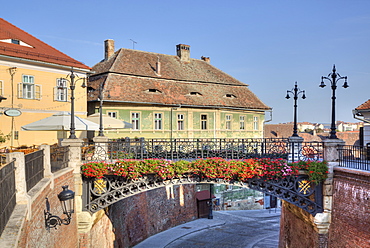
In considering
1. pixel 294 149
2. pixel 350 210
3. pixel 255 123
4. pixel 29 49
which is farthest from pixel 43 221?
pixel 255 123

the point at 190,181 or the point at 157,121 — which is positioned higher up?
the point at 157,121

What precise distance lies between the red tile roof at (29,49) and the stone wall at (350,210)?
1697 centimetres

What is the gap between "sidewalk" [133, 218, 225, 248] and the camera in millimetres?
24056

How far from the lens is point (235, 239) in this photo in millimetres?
26609

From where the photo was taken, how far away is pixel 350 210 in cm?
1291

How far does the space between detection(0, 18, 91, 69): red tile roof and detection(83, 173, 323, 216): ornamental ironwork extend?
10.5m

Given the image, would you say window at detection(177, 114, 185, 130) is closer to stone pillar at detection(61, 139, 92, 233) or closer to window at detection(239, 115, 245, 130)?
window at detection(239, 115, 245, 130)

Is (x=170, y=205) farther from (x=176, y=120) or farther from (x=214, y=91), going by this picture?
(x=214, y=91)

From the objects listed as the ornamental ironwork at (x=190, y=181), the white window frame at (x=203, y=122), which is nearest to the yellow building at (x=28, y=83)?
the ornamental ironwork at (x=190, y=181)

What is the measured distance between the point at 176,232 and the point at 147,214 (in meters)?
3.14

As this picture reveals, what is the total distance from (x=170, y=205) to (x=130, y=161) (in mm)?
15823

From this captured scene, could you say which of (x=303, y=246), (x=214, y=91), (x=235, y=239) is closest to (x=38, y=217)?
(x=303, y=246)

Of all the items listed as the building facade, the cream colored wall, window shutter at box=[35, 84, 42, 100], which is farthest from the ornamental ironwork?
the building facade

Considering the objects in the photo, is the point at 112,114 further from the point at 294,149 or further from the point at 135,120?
the point at 294,149
